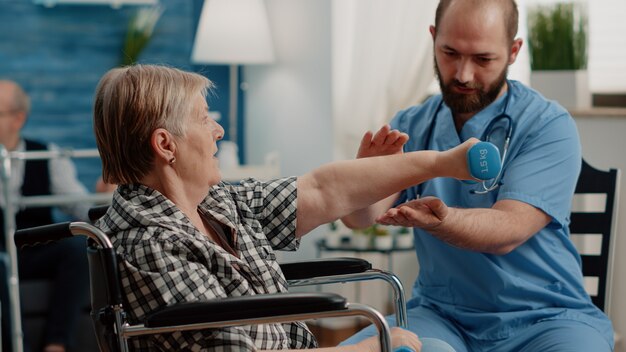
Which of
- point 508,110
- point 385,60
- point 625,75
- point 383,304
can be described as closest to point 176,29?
point 385,60

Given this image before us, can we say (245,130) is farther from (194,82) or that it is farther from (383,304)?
(194,82)

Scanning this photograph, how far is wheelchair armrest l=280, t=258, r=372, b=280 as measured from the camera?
1873mm

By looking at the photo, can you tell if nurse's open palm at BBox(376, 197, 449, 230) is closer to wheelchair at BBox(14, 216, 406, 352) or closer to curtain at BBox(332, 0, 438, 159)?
wheelchair at BBox(14, 216, 406, 352)

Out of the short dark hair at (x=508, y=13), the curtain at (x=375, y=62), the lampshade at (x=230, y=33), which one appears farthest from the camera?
the lampshade at (x=230, y=33)

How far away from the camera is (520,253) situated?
208 centimetres

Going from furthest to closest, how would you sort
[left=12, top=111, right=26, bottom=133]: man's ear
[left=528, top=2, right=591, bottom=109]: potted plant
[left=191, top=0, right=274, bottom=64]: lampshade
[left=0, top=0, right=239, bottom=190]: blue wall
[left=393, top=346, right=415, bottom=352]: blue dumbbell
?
[left=0, top=0, right=239, bottom=190]: blue wall
[left=191, top=0, right=274, bottom=64]: lampshade
[left=12, top=111, right=26, bottom=133]: man's ear
[left=528, top=2, right=591, bottom=109]: potted plant
[left=393, top=346, right=415, bottom=352]: blue dumbbell

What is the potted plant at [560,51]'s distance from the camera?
3.30 m

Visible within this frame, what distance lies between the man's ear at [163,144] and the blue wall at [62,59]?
2910mm

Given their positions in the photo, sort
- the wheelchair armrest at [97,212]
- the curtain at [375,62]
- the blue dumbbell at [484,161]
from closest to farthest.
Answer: the blue dumbbell at [484,161] < the wheelchair armrest at [97,212] < the curtain at [375,62]

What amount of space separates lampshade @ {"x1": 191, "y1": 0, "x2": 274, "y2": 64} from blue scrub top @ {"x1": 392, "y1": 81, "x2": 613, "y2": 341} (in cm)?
229

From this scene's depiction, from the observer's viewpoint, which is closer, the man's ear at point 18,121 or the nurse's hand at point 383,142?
the nurse's hand at point 383,142

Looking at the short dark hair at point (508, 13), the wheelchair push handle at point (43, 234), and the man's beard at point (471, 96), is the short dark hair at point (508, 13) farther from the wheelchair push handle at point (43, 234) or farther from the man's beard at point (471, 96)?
the wheelchair push handle at point (43, 234)

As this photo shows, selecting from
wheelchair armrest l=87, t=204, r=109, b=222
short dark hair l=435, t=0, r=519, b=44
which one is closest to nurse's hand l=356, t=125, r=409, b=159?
short dark hair l=435, t=0, r=519, b=44

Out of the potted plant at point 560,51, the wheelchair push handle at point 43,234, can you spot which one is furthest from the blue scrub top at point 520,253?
the potted plant at point 560,51
